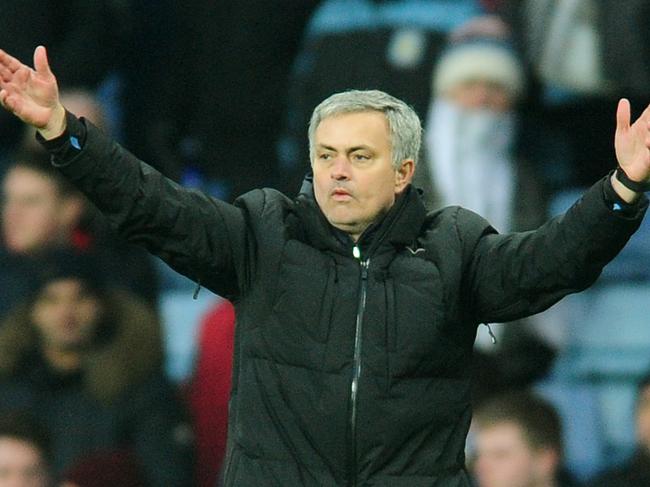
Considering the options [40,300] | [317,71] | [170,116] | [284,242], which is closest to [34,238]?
[40,300]

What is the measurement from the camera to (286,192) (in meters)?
6.37

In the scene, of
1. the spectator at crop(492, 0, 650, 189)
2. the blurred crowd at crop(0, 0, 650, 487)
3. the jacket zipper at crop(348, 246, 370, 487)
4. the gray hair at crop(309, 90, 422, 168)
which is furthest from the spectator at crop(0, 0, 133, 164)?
the jacket zipper at crop(348, 246, 370, 487)

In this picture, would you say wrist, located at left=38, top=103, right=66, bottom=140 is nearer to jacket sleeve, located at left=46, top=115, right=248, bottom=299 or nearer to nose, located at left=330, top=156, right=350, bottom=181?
jacket sleeve, located at left=46, top=115, right=248, bottom=299

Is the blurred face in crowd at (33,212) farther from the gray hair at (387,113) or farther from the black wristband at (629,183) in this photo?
the black wristband at (629,183)

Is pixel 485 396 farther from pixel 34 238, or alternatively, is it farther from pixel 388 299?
pixel 388 299

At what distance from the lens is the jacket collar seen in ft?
12.9

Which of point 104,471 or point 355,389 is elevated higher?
point 355,389

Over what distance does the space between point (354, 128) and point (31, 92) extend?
27.2 inches

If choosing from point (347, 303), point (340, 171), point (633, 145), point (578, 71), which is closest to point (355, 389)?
point (347, 303)

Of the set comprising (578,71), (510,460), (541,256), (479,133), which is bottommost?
(510,460)

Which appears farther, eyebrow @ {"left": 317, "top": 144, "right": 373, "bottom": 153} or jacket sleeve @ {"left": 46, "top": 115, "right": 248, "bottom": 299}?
eyebrow @ {"left": 317, "top": 144, "right": 373, "bottom": 153}

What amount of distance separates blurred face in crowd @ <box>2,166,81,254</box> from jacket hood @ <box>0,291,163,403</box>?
0.27m

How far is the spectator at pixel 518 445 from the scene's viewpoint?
5.98m

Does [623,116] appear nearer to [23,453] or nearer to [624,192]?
[624,192]
